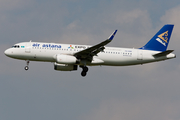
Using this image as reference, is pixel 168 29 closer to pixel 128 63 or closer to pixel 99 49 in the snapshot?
pixel 128 63

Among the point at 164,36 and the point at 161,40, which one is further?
the point at 164,36

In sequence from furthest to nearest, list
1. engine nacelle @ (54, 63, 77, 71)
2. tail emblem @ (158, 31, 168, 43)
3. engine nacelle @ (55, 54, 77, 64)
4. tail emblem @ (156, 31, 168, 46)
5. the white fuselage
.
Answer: tail emblem @ (158, 31, 168, 43), tail emblem @ (156, 31, 168, 46), engine nacelle @ (54, 63, 77, 71), the white fuselage, engine nacelle @ (55, 54, 77, 64)

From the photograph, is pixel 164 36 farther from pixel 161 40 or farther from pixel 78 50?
pixel 78 50

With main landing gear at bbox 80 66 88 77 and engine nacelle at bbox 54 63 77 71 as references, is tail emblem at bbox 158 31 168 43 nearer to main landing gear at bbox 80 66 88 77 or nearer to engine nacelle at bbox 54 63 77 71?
main landing gear at bbox 80 66 88 77

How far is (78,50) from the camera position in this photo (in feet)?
153

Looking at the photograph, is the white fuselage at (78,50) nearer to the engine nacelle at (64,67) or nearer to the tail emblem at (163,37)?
the engine nacelle at (64,67)

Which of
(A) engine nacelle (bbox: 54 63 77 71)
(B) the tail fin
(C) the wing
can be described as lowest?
(A) engine nacelle (bbox: 54 63 77 71)

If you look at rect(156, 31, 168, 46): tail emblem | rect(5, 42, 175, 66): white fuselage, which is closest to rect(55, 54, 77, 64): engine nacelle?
rect(5, 42, 175, 66): white fuselage

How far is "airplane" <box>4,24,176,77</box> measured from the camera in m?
45.4

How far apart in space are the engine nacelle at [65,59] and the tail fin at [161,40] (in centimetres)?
1109

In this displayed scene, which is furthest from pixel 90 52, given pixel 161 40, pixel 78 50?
pixel 161 40

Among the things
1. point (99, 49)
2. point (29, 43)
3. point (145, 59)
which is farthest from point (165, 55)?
point (29, 43)

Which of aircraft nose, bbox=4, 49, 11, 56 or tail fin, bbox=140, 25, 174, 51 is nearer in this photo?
aircraft nose, bbox=4, 49, 11, 56

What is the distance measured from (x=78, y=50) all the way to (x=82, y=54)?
129 centimetres
